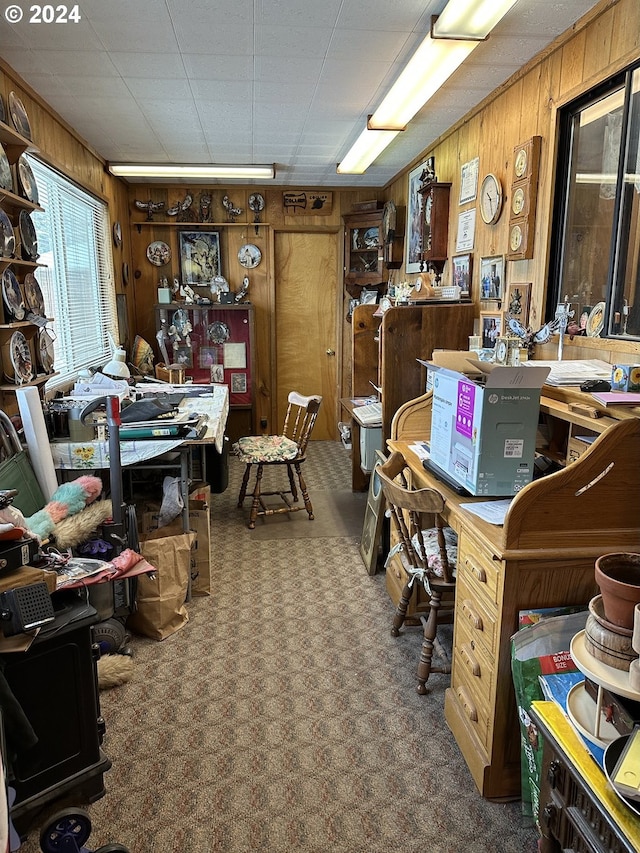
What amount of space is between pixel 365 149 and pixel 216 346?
255 centimetres

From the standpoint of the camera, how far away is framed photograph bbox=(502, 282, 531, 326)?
2967 mm

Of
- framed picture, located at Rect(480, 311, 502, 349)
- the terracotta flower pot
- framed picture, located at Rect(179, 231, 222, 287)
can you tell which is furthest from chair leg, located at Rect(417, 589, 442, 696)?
framed picture, located at Rect(179, 231, 222, 287)

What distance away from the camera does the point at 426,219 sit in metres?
4.26

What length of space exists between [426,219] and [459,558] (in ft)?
9.62

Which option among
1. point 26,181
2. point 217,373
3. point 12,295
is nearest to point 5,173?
point 26,181

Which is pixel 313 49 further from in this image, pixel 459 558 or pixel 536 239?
pixel 459 558

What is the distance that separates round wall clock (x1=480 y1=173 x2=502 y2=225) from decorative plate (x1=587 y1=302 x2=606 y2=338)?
1.02 metres

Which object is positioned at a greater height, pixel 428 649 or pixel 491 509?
pixel 491 509

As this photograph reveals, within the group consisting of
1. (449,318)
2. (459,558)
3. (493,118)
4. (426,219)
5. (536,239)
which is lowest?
(459,558)

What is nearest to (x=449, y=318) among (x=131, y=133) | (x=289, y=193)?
(x=131, y=133)

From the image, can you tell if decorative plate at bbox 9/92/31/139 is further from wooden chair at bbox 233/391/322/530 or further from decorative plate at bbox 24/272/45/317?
wooden chair at bbox 233/391/322/530

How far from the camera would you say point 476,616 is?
75.0 inches

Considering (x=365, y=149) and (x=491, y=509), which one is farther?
(x=365, y=149)

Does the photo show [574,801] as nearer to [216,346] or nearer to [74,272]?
[74,272]
